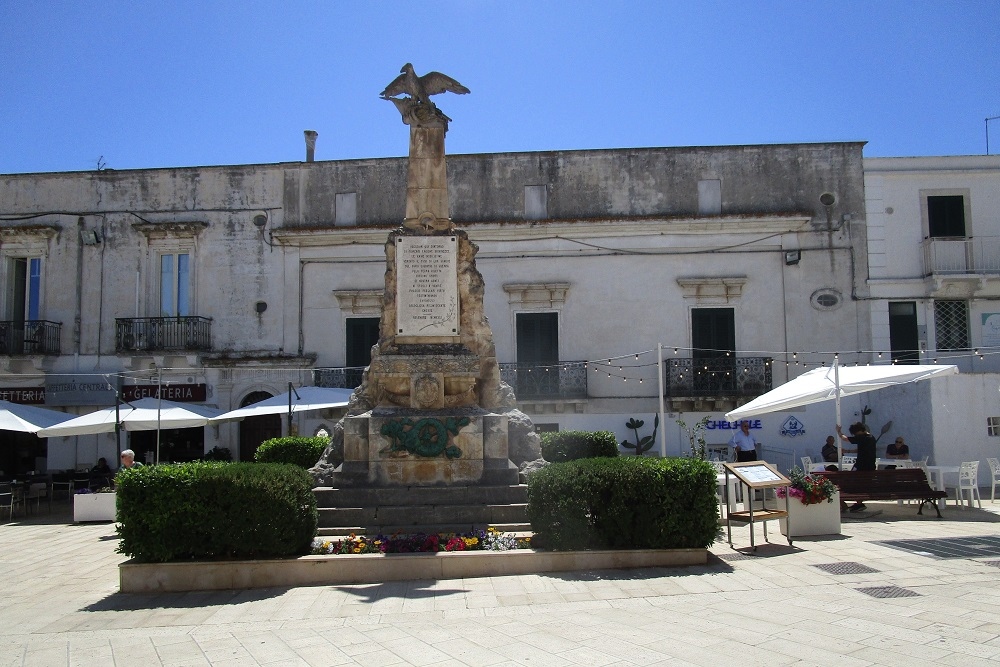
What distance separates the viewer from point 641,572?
7320mm

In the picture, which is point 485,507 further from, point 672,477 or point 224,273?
point 224,273

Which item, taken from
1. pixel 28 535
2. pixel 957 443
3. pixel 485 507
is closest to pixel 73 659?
pixel 485 507

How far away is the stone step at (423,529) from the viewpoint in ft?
27.8

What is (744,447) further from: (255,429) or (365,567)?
(255,429)

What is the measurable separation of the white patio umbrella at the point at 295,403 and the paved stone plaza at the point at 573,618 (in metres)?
7.33

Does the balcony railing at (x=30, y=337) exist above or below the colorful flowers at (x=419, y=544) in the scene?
above

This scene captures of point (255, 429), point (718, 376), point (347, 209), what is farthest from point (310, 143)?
point (718, 376)

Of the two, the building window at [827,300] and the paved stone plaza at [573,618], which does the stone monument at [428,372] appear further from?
the building window at [827,300]

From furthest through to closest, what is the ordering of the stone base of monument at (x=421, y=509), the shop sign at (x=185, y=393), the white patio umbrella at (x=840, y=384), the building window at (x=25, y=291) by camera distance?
the building window at (x=25, y=291), the shop sign at (x=185, y=393), the white patio umbrella at (x=840, y=384), the stone base of monument at (x=421, y=509)

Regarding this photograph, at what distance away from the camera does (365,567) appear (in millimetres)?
7324

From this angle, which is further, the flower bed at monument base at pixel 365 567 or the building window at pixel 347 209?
the building window at pixel 347 209

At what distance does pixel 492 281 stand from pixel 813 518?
42.3ft

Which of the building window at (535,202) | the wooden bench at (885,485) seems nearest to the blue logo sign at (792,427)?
the building window at (535,202)

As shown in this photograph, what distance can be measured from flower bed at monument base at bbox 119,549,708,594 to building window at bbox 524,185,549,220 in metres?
14.8
